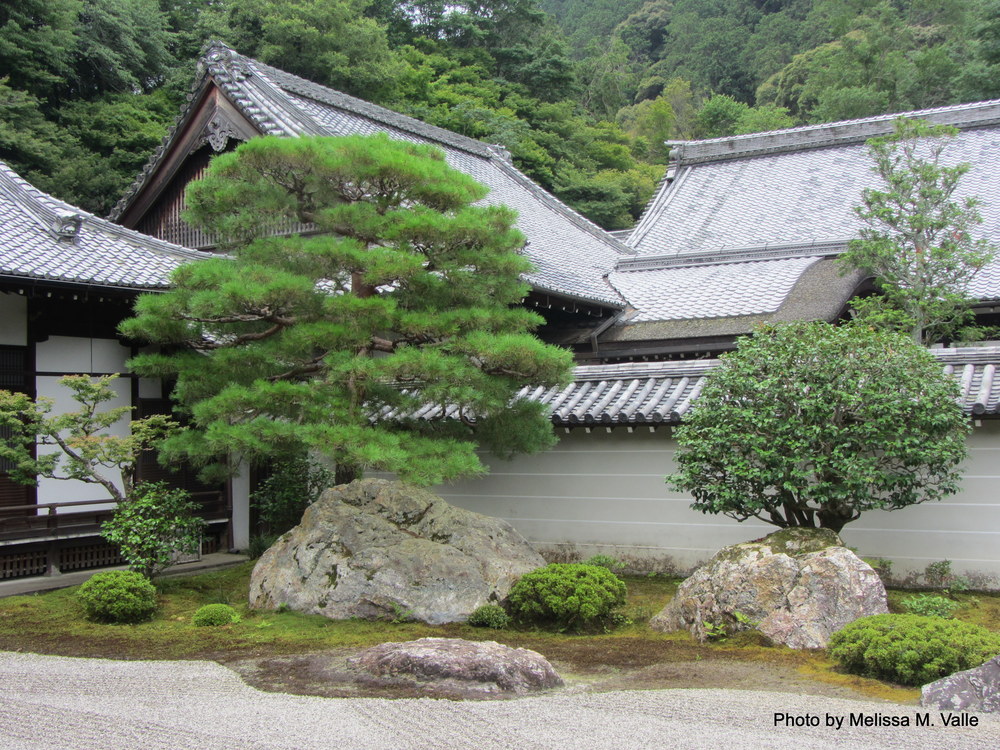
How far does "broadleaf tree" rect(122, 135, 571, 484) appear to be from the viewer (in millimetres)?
9422

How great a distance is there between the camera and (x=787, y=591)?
815cm

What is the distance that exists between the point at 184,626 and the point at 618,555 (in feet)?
19.1

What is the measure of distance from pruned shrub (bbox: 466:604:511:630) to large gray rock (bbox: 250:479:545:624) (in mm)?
118

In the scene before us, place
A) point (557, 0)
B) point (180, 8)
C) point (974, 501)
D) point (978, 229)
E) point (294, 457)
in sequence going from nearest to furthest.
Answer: point (974, 501), point (294, 457), point (978, 229), point (180, 8), point (557, 0)

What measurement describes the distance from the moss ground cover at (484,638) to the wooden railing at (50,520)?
126 centimetres

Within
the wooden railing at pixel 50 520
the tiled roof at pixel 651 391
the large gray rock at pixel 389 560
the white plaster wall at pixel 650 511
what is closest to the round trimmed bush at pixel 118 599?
the large gray rock at pixel 389 560

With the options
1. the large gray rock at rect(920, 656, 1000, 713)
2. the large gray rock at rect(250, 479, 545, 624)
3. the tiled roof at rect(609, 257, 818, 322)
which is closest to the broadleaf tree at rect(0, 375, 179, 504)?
the large gray rock at rect(250, 479, 545, 624)

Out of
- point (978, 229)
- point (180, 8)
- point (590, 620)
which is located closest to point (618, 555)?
point (590, 620)

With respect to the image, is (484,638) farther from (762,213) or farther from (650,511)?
(762,213)

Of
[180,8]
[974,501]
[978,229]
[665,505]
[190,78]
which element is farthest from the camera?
[180,8]

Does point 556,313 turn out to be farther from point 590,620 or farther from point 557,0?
point 557,0

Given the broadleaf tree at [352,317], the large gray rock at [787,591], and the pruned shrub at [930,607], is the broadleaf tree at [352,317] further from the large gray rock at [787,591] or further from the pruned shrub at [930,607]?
the pruned shrub at [930,607]

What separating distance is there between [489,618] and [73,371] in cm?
737

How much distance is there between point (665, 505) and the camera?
12039mm
